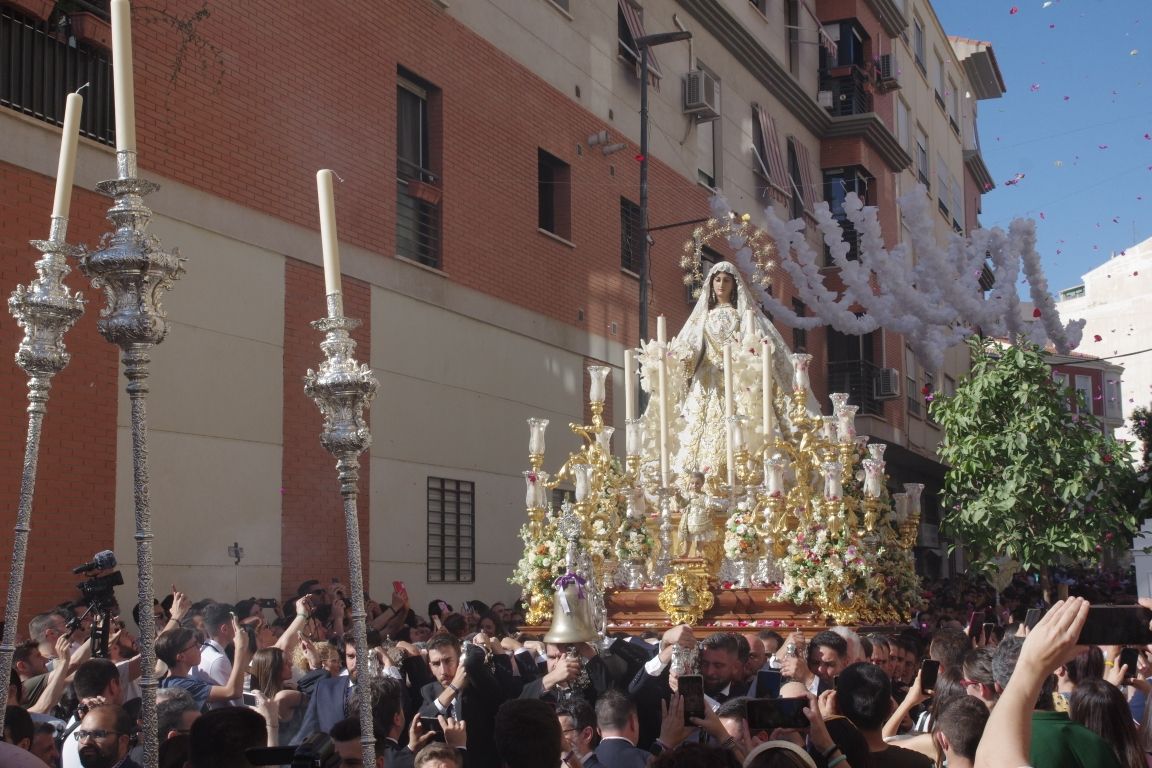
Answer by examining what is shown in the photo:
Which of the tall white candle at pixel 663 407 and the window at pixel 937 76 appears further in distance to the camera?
the window at pixel 937 76

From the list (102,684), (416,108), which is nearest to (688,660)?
(102,684)

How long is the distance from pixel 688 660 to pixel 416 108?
1229 centimetres

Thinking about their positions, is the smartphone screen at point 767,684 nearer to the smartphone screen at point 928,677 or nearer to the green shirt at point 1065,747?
the smartphone screen at point 928,677

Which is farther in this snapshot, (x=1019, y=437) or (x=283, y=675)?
(x=1019, y=437)

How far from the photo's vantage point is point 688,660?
22.9 ft

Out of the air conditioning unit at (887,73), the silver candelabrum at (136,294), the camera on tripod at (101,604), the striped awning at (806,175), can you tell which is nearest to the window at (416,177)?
the camera on tripod at (101,604)

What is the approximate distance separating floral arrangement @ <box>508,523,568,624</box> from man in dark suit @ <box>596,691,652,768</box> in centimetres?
722

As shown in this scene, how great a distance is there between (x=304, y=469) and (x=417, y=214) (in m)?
4.23

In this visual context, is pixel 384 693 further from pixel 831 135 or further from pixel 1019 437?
pixel 831 135

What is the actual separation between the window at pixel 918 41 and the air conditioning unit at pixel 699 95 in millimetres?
15496

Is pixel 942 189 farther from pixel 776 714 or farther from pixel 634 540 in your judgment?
pixel 776 714

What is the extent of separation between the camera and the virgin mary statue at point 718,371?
14.9 meters

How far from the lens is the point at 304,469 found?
14.8 metres

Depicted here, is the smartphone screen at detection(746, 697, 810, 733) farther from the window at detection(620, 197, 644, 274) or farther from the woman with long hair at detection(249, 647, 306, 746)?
the window at detection(620, 197, 644, 274)
